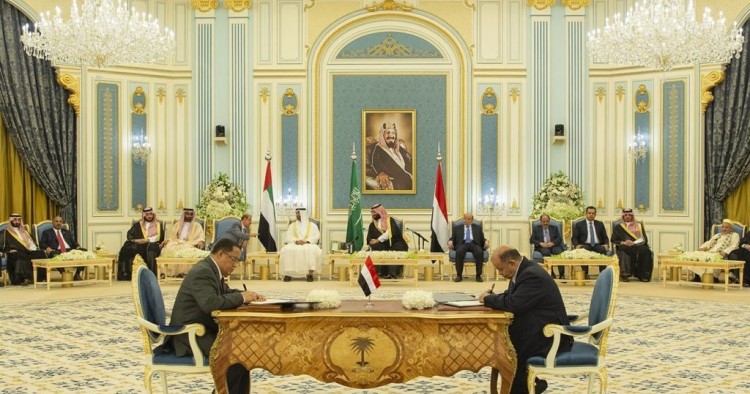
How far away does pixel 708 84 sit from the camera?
15250mm

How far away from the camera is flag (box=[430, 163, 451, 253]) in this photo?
1531 centimetres

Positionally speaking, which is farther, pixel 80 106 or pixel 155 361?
pixel 80 106

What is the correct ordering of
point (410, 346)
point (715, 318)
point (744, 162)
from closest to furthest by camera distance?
point (410, 346), point (715, 318), point (744, 162)

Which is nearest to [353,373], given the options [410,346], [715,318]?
[410,346]

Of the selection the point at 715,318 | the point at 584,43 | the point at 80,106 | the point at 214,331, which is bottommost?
the point at 715,318

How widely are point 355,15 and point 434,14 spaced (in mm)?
1505

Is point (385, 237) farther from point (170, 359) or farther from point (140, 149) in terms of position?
point (170, 359)

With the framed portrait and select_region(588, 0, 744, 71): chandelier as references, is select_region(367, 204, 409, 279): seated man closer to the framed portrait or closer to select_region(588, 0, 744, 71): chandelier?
the framed portrait

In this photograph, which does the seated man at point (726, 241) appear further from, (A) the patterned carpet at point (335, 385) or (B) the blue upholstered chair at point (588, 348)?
(B) the blue upholstered chair at point (588, 348)

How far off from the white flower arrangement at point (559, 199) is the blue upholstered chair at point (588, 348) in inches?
401

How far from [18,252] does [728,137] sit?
39.5 feet

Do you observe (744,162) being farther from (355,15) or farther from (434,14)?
(355,15)

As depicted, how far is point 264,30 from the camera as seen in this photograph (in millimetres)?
16594

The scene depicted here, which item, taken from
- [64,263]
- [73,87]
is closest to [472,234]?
[64,263]
